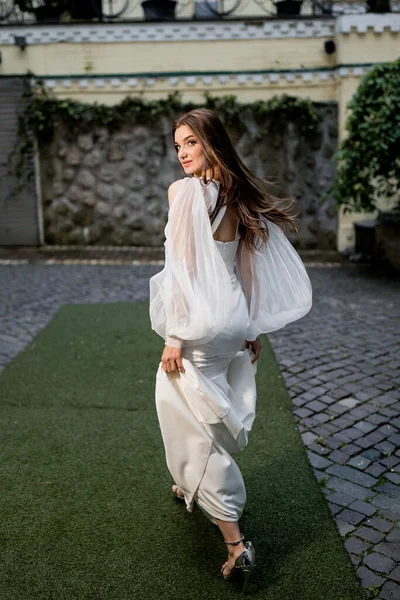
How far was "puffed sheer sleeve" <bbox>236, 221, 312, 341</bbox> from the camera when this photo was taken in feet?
9.29

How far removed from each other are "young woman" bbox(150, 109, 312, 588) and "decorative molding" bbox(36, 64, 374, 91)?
→ 27.6ft

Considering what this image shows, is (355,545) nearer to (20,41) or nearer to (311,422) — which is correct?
(311,422)

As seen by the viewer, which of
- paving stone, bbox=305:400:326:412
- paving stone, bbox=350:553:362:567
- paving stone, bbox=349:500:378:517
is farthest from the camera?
paving stone, bbox=305:400:326:412

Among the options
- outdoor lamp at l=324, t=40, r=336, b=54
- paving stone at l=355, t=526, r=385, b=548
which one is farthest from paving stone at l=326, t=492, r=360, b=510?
outdoor lamp at l=324, t=40, r=336, b=54

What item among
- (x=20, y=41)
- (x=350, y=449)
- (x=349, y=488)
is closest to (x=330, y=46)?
(x=20, y=41)

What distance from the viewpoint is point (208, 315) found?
2.46 metres

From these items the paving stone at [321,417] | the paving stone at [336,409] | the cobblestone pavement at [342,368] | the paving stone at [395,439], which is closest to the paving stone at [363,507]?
the cobblestone pavement at [342,368]

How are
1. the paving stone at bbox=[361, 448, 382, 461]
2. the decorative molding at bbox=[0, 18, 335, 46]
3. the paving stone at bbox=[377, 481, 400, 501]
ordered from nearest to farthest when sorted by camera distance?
the paving stone at bbox=[377, 481, 400, 501] → the paving stone at bbox=[361, 448, 382, 461] → the decorative molding at bbox=[0, 18, 335, 46]

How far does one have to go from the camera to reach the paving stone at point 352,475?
11.2ft

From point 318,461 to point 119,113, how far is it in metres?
8.42

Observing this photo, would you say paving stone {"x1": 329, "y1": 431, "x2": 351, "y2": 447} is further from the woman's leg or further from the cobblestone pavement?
the woman's leg

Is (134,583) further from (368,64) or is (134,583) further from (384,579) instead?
(368,64)

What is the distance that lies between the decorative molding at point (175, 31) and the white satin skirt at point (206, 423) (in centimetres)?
893

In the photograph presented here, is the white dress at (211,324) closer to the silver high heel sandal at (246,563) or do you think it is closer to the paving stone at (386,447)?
the silver high heel sandal at (246,563)
